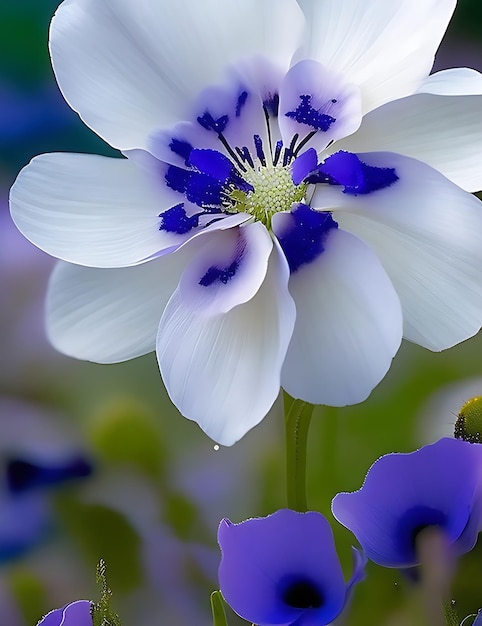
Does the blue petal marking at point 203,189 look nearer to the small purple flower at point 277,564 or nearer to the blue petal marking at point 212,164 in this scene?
the blue petal marking at point 212,164

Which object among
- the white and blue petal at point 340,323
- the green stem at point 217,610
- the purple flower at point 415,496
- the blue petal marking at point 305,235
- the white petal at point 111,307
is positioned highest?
the blue petal marking at point 305,235

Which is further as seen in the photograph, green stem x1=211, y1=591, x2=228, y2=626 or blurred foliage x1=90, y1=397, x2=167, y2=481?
blurred foliage x1=90, y1=397, x2=167, y2=481

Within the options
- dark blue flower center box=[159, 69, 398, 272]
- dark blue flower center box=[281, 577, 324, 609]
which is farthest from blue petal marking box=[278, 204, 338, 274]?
dark blue flower center box=[281, 577, 324, 609]

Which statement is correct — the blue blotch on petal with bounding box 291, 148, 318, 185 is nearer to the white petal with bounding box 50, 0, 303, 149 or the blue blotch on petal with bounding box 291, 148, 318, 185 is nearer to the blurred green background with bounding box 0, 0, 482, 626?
the white petal with bounding box 50, 0, 303, 149

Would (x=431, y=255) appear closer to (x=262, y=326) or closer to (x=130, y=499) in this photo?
(x=262, y=326)

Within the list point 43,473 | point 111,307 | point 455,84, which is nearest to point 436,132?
point 455,84

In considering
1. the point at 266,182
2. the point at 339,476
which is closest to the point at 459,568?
the point at 339,476

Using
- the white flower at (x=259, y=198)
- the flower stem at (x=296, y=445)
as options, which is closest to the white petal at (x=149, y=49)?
the white flower at (x=259, y=198)
